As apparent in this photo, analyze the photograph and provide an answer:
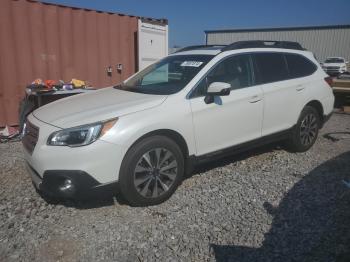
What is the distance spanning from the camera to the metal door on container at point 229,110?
395 cm

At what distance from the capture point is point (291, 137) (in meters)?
5.28

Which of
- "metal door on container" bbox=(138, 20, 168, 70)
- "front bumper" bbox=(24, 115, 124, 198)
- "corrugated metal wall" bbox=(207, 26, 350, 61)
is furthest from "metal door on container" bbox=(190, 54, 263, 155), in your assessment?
"corrugated metal wall" bbox=(207, 26, 350, 61)

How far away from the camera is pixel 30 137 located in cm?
360

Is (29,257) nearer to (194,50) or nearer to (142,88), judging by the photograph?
(142,88)

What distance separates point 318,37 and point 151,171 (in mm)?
39770

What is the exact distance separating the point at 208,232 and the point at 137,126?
1239 millimetres

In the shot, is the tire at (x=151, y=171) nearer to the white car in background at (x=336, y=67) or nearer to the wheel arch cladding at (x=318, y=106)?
the wheel arch cladding at (x=318, y=106)

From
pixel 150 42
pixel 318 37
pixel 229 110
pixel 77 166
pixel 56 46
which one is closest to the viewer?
pixel 77 166

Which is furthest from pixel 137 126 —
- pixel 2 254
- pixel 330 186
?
pixel 330 186

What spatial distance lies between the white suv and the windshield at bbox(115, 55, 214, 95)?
0.02m

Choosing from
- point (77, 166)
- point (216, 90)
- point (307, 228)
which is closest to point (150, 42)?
point (216, 90)

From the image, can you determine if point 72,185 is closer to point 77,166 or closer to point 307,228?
point 77,166

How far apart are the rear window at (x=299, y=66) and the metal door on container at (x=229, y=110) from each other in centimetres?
95

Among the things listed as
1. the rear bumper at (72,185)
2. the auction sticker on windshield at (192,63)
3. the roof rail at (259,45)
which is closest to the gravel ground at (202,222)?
the rear bumper at (72,185)
